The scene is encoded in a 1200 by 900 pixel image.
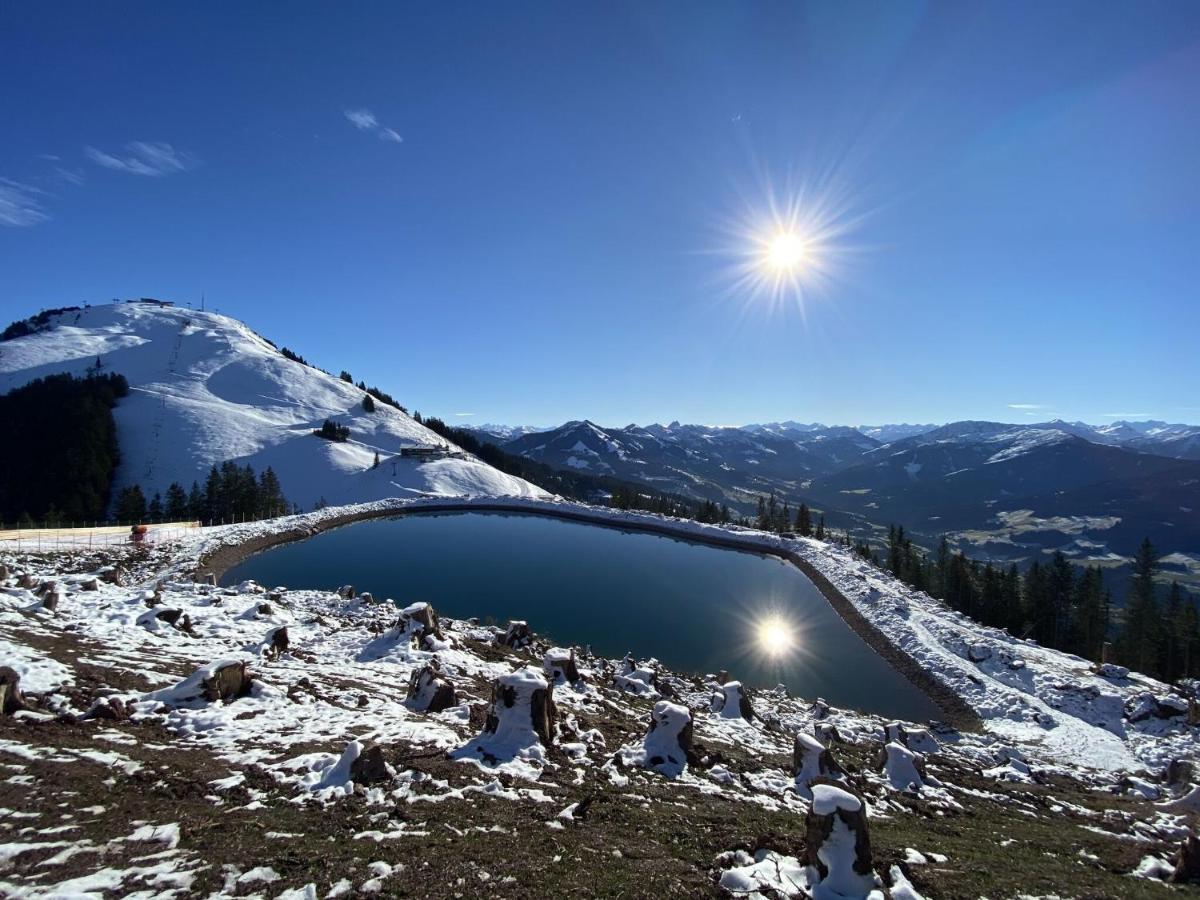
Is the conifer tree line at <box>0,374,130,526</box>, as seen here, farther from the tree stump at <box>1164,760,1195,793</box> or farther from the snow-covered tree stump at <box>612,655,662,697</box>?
the tree stump at <box>1164,760,1195,793</box>

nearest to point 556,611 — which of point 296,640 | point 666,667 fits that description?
point 666,667

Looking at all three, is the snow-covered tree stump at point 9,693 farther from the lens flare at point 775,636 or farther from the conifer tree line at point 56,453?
the conifer tree line at point 56,453

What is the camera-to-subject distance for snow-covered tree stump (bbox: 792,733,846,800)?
12.8m

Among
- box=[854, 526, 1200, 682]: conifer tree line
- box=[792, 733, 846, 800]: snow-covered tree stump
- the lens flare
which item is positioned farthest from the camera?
box=[854, 526, 1200, 682]: conifer tree line

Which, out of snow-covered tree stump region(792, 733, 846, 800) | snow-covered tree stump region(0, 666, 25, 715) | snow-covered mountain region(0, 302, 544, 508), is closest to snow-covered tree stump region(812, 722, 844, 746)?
snow-covered tree stump region(792, 733, 846, 800)

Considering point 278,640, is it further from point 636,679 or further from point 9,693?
point 636,679

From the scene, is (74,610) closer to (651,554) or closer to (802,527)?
(651,554)

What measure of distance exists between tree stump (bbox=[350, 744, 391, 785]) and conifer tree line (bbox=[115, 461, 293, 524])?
78.7 metres

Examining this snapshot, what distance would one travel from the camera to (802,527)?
9044cm

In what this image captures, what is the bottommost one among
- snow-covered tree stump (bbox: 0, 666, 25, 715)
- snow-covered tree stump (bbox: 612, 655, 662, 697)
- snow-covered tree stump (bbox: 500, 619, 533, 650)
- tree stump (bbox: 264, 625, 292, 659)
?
snow-covered tree stump (bbox: 612, 655, 662, 697)

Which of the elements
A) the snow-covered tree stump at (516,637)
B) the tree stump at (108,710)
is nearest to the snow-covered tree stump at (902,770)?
the snow-covered tree stump at (516,637)

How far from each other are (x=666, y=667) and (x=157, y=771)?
24188 millimetres

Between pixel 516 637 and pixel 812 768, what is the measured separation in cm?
1575

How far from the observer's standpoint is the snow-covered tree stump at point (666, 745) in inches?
510
